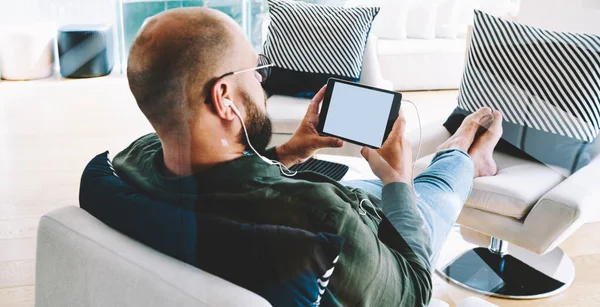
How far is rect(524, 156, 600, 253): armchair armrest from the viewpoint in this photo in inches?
36.8

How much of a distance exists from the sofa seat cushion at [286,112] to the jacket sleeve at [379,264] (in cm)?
14

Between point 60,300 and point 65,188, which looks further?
point 65,188

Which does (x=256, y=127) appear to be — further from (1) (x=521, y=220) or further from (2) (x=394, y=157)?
(1) (x=521, y=220)

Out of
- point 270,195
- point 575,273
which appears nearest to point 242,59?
point 270,195

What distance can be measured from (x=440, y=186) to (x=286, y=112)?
281 mm

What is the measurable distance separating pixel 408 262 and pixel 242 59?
36 centimetres

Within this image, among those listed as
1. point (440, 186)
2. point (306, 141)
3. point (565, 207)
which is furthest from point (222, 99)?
point (565, 207)

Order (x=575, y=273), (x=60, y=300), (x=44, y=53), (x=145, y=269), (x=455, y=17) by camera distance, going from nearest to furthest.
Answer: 1. (x=145, y=269)
2. (x=60, y=300)
3. (x=455, y=17)
4. (x=44, y=53)
5. (x=575, y=273)

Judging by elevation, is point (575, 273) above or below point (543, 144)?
below

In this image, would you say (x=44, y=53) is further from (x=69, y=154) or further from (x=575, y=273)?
(x=575, y=273)

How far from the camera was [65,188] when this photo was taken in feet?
4.01

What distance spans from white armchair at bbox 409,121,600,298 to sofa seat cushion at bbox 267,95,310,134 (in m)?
0.16

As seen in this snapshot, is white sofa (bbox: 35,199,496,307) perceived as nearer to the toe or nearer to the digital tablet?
the digital tablet

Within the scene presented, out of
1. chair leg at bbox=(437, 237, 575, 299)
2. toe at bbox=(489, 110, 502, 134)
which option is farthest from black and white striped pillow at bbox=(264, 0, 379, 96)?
chair leg at bbox=(437, 237, 575, 299)
